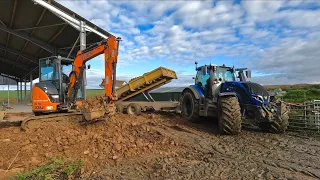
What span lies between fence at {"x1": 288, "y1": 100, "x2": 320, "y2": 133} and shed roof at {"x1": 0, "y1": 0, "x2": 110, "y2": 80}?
428 inches

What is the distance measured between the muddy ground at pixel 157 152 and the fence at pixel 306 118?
46.0 inches

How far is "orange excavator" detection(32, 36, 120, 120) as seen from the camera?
8352mm

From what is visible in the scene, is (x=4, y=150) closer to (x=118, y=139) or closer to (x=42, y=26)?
(x=118, y=139)

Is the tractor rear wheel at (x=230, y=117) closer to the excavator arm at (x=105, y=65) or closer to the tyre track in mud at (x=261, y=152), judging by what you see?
the tyre track in mud at (x=261, y=152)

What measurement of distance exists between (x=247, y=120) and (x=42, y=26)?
40.9ft

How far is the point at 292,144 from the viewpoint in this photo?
6.82 m

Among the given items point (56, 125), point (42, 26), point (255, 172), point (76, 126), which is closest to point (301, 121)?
point (255, 172)

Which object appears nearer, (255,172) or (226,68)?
(255,172)

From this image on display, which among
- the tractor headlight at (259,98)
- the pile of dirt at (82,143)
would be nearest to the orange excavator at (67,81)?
the pile of dirt at (82,143)

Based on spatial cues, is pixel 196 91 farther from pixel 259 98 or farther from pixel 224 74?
pixel 259 98

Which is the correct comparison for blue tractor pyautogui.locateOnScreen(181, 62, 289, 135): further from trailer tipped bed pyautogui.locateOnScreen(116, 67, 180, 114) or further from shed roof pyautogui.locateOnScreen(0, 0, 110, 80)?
shed roof pyautogui.locateOnScreen(0, 0, 110, 80)

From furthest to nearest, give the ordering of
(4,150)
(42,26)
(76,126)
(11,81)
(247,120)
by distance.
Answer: (11,81)
(42,26)
(247,120)
(76,126)
(4,150)

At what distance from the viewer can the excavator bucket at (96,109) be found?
743 centimetres

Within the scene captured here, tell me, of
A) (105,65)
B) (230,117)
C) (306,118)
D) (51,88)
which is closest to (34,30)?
(51,88)
